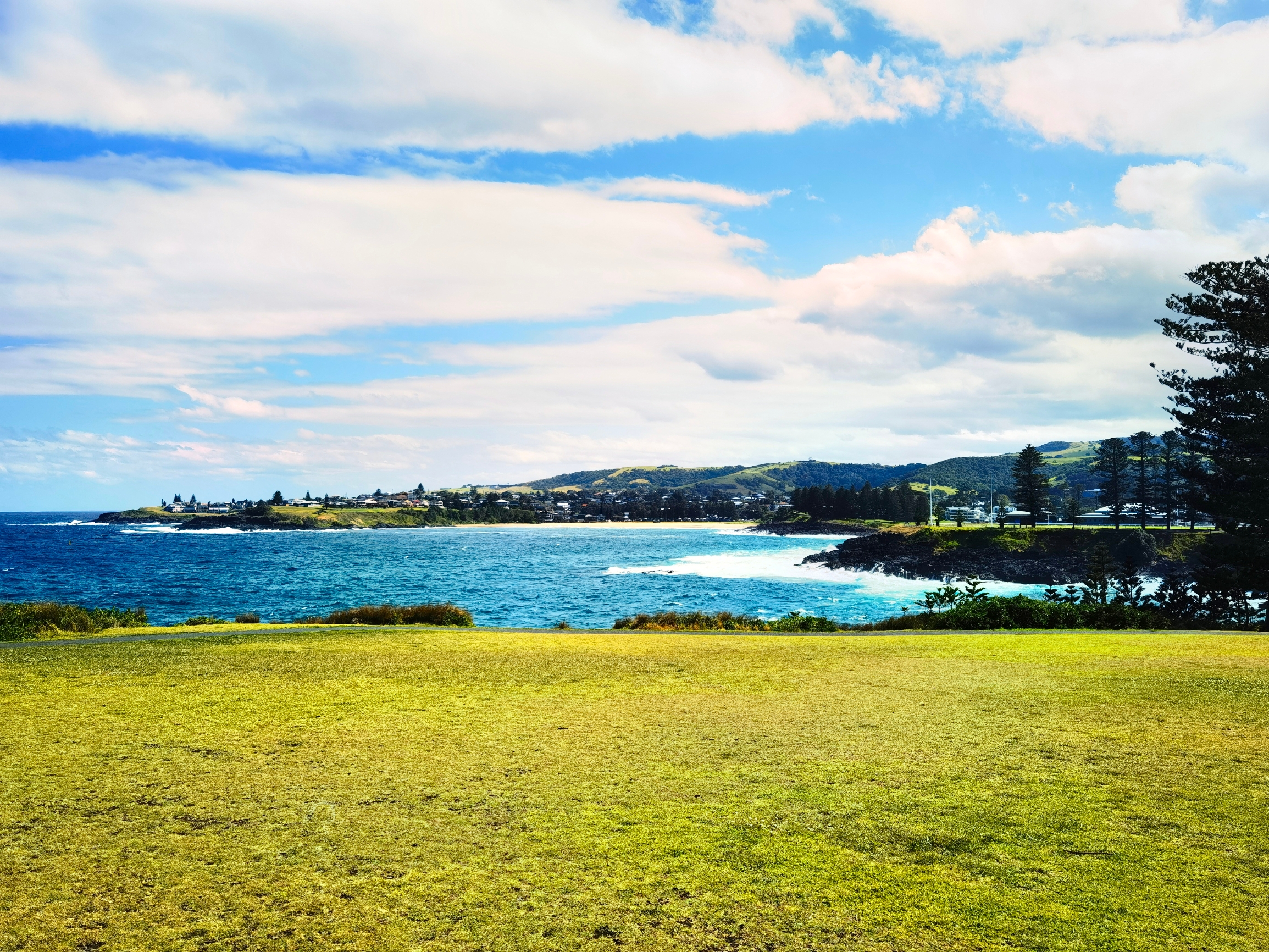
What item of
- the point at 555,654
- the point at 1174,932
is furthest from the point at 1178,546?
the point at 1174,932

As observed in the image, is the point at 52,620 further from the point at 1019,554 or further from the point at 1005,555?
the point at 1019,554

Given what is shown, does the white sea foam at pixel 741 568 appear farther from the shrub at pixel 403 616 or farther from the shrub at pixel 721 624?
the shrub at pixel 403 616

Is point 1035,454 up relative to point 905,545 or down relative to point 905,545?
up

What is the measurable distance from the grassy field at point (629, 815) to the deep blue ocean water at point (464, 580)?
98.9 feet

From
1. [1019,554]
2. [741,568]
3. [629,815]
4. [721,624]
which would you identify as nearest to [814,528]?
[741,568]

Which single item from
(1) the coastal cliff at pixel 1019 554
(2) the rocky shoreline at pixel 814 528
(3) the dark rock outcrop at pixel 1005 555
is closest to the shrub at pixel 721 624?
(3) the dark rock outcrop at pixel 1005 555

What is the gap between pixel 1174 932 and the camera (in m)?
4.55

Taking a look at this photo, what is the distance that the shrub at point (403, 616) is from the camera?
23547 mm

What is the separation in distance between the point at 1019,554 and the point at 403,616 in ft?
246

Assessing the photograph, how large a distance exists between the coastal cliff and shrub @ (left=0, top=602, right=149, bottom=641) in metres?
74.9

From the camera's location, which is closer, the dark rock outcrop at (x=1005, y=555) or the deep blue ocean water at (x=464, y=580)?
the deep blue ocean water at (x=464, y=580)

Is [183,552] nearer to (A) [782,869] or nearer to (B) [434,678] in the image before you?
(B) [434,678]

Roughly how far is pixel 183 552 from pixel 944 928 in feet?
426

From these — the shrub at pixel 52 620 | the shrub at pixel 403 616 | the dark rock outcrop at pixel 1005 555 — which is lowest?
the dark rock outcrop at pixel 1005 555
